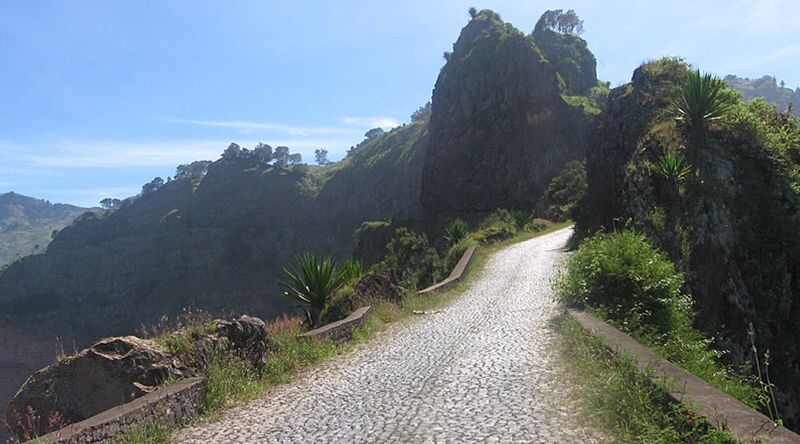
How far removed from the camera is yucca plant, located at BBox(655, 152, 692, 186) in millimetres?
12211

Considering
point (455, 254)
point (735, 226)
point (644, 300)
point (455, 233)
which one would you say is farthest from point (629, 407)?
point (455, 233)

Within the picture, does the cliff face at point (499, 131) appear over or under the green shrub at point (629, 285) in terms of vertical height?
over

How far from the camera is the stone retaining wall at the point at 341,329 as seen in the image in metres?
9.18

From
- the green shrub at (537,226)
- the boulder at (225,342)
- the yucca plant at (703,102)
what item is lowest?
the green shrub at (537,226)

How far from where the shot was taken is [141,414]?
5031 millimetres

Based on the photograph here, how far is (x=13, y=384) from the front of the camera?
5966 centimetres

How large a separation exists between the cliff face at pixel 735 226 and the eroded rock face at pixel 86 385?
8.88m

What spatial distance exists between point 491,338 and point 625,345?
10.0 ft

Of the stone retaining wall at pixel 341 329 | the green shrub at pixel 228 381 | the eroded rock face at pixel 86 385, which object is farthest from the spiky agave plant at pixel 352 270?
the eroded rock face at pixel 86 385

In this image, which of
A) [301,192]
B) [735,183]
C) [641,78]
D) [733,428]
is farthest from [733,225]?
[301,192]

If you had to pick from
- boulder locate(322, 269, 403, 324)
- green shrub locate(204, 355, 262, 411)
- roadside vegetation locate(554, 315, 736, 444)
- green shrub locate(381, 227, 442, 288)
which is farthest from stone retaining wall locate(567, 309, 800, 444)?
green shrub locate(381, 227, 442, 288)

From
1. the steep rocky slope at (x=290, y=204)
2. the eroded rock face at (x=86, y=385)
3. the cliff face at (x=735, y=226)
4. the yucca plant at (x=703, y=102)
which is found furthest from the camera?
the steep rocky slope at (x=290, y=204)

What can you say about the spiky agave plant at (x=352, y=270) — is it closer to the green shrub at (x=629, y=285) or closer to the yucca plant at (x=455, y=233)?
the green shrub at (x=629, y=285)

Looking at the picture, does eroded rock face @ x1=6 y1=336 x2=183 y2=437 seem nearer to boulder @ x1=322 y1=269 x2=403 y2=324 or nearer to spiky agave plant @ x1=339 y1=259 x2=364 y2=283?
boulder @ x1=322 y1=269 x2=403 y2=324
